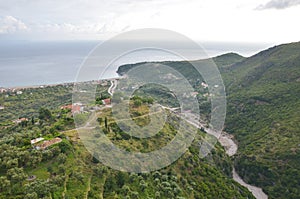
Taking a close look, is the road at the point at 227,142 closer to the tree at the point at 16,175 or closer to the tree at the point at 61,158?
the tree at the point at 61,158

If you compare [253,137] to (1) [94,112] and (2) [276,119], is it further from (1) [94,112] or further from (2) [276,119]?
(1) [94,112]

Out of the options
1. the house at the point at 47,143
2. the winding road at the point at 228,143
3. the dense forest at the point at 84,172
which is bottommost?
the winding road at the point at 228,143

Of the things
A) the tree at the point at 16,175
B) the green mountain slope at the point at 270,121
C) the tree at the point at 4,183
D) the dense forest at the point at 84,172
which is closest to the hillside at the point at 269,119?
the green mountain slope at the point at 270,121

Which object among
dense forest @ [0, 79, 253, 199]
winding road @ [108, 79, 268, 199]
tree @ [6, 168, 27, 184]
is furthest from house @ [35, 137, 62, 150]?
winding road @ [108, 79, 268, 199]

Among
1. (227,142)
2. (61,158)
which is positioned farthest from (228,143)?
(61,158)

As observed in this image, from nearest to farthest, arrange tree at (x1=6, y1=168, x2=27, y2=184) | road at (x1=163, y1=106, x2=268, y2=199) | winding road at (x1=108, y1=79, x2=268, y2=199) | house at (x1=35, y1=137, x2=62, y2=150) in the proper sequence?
tree at (x1=6, y1=168, x2=27, y2=184) < house at (x1=35, y1=137, x2=62, y2=150) < winding road at (x1=108, y1=79, x2=268, y2=199) < road at (x1=163, y1=106, x2=268, y2=199)

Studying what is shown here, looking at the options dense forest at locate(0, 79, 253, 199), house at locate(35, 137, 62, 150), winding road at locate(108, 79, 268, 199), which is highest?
house at locate(35, 137, 62, 150)

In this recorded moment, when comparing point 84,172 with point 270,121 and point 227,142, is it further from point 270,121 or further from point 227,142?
point 270,121

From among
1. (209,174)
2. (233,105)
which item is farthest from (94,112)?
(233,105)

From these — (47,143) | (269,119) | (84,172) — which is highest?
(47,143)

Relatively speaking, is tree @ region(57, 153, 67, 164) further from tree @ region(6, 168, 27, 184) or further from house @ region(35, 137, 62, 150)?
tree @ region(6, 168, 27, 184)

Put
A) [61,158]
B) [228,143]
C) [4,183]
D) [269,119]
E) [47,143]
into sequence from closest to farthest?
[4,183] < [61,158] < [47,143] < [228,143] < [269,119]
